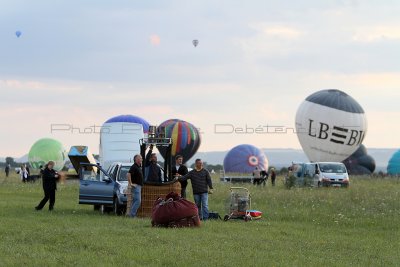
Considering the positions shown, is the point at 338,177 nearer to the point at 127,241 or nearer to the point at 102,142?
the point at 102,142

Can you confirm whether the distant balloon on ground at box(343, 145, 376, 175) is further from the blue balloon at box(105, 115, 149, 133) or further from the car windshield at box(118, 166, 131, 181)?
the car windshield at box(118, 166, 131, 181)

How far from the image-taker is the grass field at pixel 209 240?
12898mm

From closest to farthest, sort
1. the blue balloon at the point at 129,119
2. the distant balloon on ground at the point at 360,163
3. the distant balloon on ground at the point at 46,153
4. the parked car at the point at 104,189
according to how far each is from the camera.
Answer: the parked car at the point at 104,189 < the blue balloon at the point at 129,119 < the distant balloon on ground at the point at 360,163 < the distant balloon on ground at the point at 46,153

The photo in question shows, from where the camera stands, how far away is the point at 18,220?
2039 centimetres

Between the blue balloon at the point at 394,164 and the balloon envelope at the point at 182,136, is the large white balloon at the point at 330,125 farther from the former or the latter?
the blue balloon at the point at 394,164

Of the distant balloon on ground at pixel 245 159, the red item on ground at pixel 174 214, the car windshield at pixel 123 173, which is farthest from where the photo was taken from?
the distant balloon on ground at pixel 245 159

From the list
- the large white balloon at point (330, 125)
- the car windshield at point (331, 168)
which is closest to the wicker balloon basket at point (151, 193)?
the car windshield at point (331, 168)

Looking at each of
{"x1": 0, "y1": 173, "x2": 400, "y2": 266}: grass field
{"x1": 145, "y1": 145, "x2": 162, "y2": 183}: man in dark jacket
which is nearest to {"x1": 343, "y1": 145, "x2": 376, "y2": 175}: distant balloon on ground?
{"x1": 0, "y1": 173, "x2": 400, "y2": 266}: grass field

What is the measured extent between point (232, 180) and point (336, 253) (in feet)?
155

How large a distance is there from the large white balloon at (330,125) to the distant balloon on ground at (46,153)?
3107 centimetres

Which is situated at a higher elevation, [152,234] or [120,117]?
[120,117]

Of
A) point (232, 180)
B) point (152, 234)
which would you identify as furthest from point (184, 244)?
point (232, 180)

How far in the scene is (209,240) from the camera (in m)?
15.8

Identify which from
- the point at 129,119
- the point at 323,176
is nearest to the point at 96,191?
the point at 323,176
